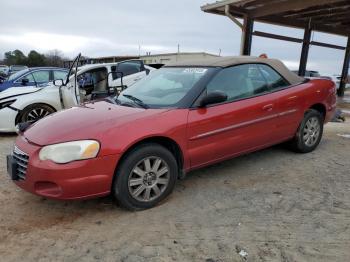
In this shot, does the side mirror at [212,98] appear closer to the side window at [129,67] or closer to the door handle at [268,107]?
the door handle at [268,107]

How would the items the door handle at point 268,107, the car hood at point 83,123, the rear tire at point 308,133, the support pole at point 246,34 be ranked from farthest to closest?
the support pole at point 246,34
the rear tire at point 308,133
the door handle at point 268,107
the car hood at point 83,123

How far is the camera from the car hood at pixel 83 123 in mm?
3242

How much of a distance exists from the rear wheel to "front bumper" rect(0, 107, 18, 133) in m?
0.15

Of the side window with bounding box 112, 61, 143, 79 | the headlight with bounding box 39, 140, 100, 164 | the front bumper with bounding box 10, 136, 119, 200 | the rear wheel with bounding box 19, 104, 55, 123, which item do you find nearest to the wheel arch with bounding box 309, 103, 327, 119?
the front bumper with bounding box 10, 136, 119, 200

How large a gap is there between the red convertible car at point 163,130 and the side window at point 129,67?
4936mm

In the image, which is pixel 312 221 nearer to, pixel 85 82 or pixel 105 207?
pixel 105 207

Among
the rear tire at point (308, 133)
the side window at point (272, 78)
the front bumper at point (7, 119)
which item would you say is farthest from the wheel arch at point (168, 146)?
the front bumper at point (7, 119)

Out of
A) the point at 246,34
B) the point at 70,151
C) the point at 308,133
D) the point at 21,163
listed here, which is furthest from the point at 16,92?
Answer: the point at 246,34

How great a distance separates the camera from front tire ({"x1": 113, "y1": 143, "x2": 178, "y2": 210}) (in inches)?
131

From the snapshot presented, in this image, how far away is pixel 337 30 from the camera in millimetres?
15031

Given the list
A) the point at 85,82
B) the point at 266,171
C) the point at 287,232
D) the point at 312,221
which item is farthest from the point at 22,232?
the point at 85,82

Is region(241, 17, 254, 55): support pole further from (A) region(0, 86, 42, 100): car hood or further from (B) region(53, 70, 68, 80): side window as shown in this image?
(A) region(0, 86, 42, 100): car hood

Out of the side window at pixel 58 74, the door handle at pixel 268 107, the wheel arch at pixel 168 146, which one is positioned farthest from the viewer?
the side window at pixel 58 74

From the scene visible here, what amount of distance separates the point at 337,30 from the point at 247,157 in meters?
12.4
